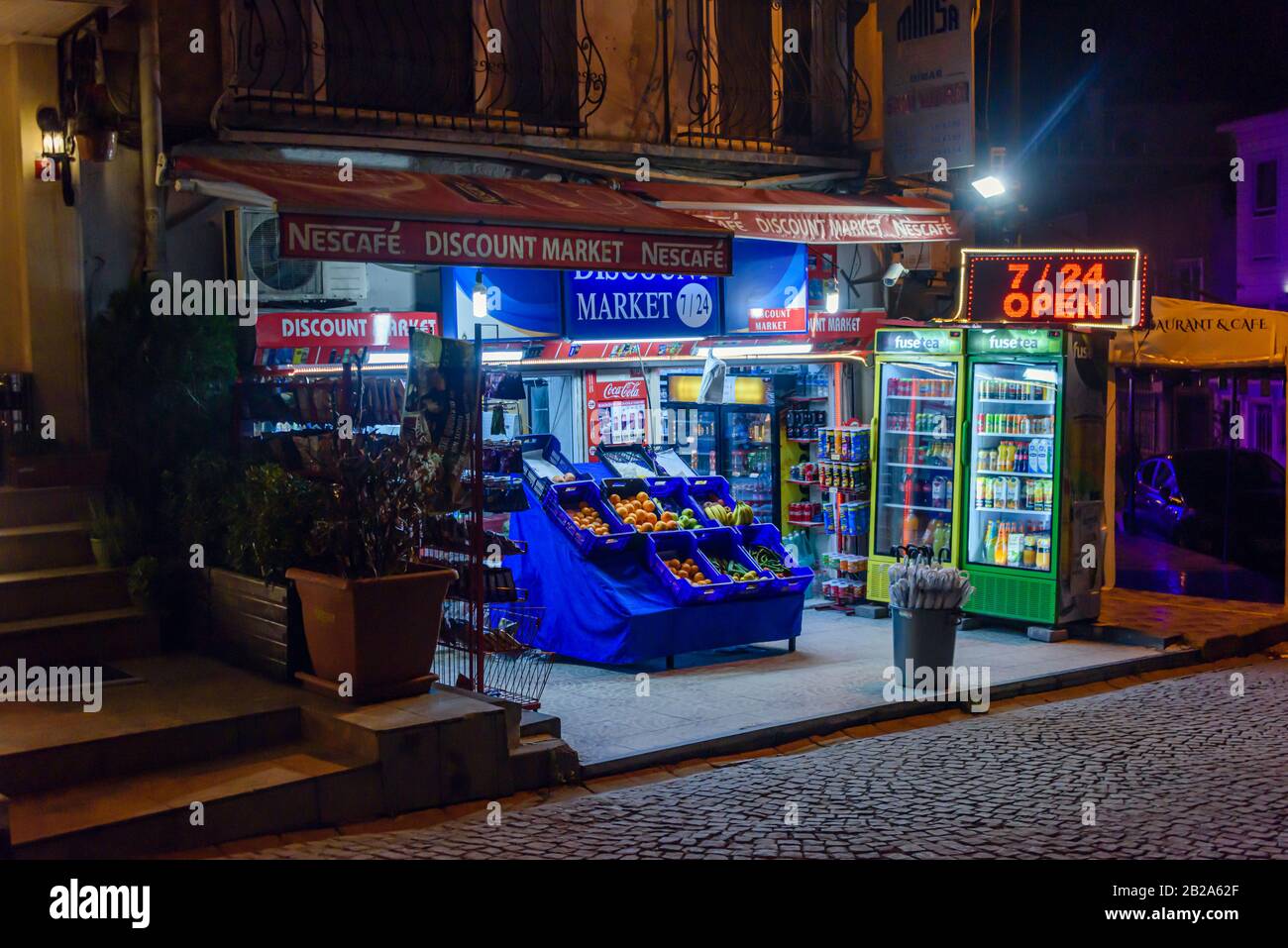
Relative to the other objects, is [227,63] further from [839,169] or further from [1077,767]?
[1077,767]

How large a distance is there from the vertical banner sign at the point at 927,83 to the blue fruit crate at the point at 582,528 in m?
5.04

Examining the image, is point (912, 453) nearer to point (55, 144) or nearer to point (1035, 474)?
point (1035, 474)

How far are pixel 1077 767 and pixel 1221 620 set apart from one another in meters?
5.75

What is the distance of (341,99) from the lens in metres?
11.8

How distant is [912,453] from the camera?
13984mm

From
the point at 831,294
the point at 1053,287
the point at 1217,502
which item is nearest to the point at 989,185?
the point at 1053,287

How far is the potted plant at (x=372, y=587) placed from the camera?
8.15m

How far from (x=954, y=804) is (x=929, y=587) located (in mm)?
2851

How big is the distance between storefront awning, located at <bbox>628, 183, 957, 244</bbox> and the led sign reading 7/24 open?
687 millimetres

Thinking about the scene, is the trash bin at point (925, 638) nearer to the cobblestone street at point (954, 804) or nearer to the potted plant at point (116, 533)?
the cobblestone street at point (954, 804)

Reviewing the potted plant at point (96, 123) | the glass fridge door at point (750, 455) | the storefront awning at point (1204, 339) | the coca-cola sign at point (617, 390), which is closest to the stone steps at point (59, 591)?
the potted plant at point (96, 123)

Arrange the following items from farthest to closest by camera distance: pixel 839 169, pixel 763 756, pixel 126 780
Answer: pixel 839 169
pixel 763 756
pixel 126 780

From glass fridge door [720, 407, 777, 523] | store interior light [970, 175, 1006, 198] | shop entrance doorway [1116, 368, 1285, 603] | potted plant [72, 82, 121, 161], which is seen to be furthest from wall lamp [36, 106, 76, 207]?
shop entrance doorway [1116, 368, 1285, 603]

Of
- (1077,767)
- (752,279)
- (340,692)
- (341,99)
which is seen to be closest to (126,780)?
(340,692)
